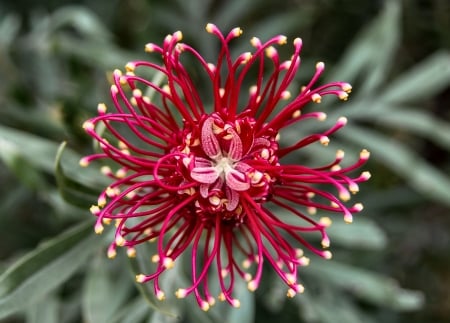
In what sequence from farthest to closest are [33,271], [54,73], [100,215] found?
[54,73] → [33,271] → [100,215]

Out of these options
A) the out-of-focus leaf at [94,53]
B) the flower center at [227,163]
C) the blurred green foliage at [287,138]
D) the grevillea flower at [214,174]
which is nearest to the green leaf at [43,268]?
the blurred green foliage at [287,138]

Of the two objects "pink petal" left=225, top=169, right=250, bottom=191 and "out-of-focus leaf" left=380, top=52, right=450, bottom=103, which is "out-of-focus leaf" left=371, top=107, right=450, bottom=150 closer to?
"out-of-focus leaf" left=380, top=52, right=450, bottom=103

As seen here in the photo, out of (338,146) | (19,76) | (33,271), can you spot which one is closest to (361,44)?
(338,146)

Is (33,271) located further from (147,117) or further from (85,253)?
(147,117)

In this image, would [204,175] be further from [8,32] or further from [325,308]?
[8,32]

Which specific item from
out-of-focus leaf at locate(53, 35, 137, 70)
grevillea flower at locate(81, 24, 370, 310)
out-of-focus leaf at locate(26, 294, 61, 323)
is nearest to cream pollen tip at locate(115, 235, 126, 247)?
grevillea flower at locate(81, 24, 370, 310)

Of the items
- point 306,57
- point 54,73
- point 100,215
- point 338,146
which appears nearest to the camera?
point 100,215

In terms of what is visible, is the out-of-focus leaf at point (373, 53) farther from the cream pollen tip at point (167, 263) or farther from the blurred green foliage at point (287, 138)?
the cream pollen tip at point (167, 263)
